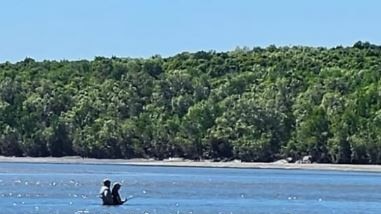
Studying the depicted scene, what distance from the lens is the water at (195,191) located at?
236ft

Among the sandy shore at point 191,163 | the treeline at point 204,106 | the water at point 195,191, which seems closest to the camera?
the water at point 195,191

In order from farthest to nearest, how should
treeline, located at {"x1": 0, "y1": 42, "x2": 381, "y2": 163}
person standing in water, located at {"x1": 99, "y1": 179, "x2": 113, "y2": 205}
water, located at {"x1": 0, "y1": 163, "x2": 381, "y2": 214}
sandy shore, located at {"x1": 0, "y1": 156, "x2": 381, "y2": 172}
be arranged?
1. treeline, located at {"x1": 0, "y1": 42, "x2": 381, "y2": 163}
2. sandy shore, located at {"x1": 0, "y1": 156, "x2": 381, "y2": 172}
3. person standing in water, located at {"x1": 99, "y1": 179, "x2": 113, "y2": 205}
4. water, located at {"x1": 0, "y1": 163, "x2": 381, "y2": 214}

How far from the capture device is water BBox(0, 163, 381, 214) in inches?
2827

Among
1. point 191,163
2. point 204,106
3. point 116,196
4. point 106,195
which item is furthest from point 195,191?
point 204,106

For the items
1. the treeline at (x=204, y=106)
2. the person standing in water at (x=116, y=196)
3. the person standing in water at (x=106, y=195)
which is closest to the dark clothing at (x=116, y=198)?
the person standing in water at (x=116, y=196)

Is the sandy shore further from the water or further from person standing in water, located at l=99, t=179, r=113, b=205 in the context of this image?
person standing in water, located at l=99, t=179, r=113, b=205

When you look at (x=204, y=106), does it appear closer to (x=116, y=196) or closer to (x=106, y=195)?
(x=116, y=196)

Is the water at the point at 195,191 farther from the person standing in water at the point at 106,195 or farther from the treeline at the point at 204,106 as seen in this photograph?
the treeline at the point at 204,106

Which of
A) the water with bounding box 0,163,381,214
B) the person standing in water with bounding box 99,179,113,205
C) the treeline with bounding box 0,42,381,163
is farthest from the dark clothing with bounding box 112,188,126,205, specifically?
the treeline with bounding box 0,42,381,163

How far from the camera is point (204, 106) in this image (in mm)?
149125

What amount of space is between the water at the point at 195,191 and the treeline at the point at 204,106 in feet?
27.3

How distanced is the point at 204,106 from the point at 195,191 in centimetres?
6109

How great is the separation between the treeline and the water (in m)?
8.31

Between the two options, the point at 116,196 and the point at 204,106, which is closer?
the point at 116,196
